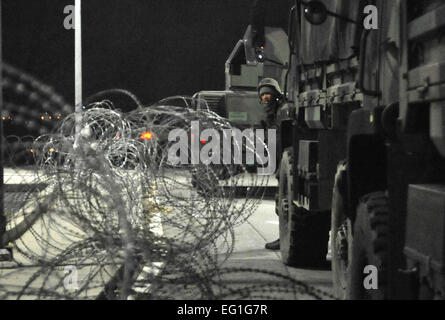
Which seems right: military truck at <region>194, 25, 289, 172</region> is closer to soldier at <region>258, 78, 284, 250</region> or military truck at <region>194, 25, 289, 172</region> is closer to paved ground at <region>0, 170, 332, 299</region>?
paved ground at <region>0, 170, 332, 299</region>

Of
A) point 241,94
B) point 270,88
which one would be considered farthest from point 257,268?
point 241,94

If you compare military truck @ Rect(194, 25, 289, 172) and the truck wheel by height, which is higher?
military truck @ Rect(194, 25, 289, 172)

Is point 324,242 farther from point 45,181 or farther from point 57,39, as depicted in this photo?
point 57,39

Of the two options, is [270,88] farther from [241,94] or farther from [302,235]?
[241,94]

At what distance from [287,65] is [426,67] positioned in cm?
584

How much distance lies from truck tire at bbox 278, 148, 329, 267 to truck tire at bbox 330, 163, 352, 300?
2486mm

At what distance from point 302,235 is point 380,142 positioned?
395 centimetres

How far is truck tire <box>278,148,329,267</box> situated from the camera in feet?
30.7

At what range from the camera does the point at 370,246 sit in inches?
207

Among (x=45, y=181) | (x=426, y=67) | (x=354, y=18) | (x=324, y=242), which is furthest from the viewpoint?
(x=324, y=242)

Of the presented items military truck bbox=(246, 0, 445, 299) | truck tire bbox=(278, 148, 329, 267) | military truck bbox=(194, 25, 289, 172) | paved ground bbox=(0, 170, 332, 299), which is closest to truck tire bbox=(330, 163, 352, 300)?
military truck bbox=(246, 0, 445, 299)
